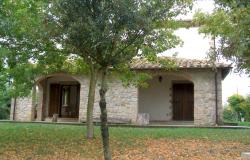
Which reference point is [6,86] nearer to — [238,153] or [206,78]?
[238,153]

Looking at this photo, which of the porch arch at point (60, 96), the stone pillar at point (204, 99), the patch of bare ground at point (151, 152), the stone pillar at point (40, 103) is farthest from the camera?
the porch arch at point (60, 96)

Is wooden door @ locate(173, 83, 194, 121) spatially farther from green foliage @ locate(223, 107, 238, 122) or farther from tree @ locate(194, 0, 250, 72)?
tree @ locate(194, 0, 250, 72)

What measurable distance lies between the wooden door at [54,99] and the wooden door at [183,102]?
7.01 m

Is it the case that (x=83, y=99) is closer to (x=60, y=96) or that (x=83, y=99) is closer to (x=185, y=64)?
(x=60, y=96)

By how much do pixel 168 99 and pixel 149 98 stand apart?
109cm

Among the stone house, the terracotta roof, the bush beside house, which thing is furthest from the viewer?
the bush beside house

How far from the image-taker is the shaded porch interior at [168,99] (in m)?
20.9

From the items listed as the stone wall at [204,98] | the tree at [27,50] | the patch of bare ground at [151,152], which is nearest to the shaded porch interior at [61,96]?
the stone wall at [204,98]

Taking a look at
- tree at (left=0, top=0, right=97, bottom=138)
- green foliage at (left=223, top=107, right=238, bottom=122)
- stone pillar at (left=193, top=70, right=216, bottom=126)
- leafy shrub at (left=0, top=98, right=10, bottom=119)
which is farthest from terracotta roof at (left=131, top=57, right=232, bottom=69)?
leafy shrub at (left=0, top=98, right=10, bottom=119)

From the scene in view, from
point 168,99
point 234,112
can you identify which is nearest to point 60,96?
point 168,99

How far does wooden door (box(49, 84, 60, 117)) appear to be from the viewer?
74.1ft

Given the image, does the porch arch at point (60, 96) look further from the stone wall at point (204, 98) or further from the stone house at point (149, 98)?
the stone wall at point (204, 98)

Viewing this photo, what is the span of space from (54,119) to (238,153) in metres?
13.3

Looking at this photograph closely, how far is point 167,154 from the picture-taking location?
8.63 metres
